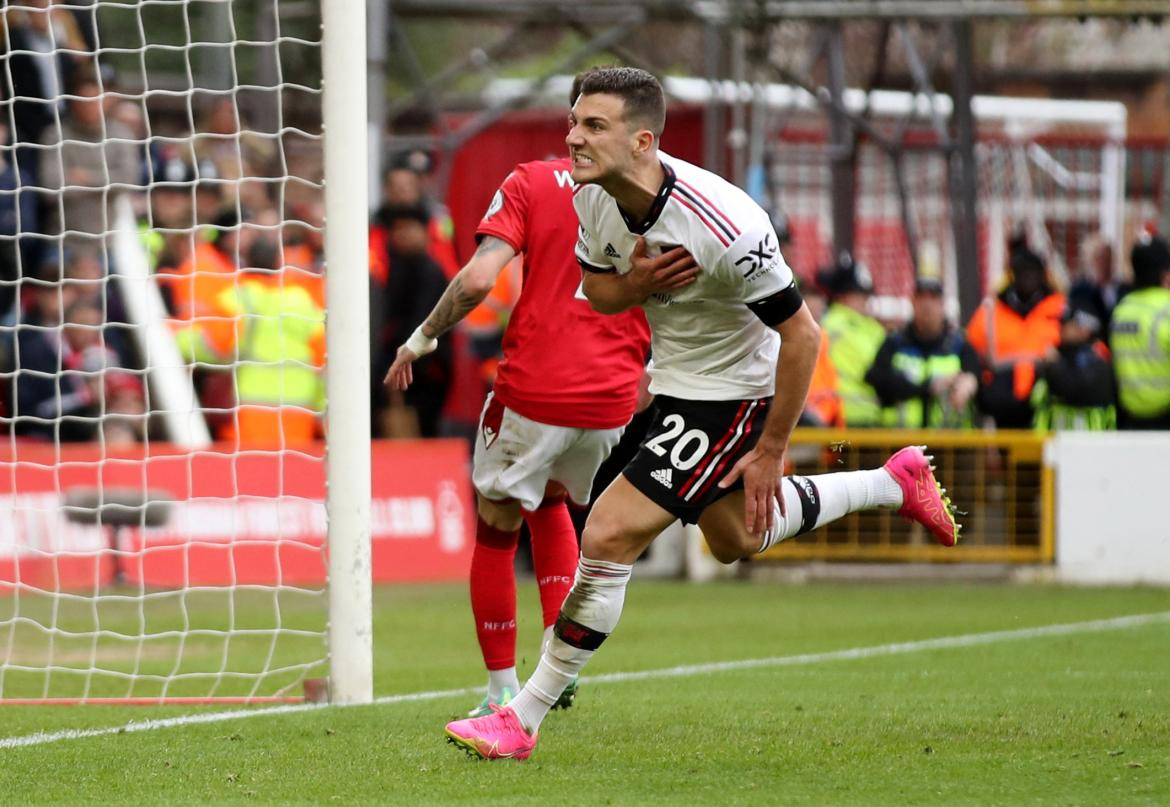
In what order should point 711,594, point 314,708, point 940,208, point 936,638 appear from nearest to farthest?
1. point 314,708
2. point 936,638
3. point 711,594
4. point 940,208

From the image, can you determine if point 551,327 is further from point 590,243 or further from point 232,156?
point 232,156

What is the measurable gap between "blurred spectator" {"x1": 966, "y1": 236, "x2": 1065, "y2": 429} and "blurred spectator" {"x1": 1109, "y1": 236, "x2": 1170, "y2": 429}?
49cm

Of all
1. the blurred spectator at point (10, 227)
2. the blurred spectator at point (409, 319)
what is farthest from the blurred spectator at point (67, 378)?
the blurred spectator at point (409, 319)

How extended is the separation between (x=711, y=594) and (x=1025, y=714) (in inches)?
219

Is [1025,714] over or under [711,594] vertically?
over

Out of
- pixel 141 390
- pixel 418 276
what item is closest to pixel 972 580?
pixel 418 276

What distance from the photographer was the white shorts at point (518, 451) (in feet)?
22.5

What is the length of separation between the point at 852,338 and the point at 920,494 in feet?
25.1

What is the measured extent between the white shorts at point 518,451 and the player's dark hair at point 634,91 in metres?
1.56

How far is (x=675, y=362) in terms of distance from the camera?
600 cm

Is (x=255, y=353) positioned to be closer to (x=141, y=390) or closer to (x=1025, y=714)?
(x=141, y=390)

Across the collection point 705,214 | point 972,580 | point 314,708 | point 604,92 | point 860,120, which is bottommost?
point 972,580

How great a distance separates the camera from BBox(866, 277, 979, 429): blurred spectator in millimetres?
13547

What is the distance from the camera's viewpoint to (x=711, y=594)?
12.1m
